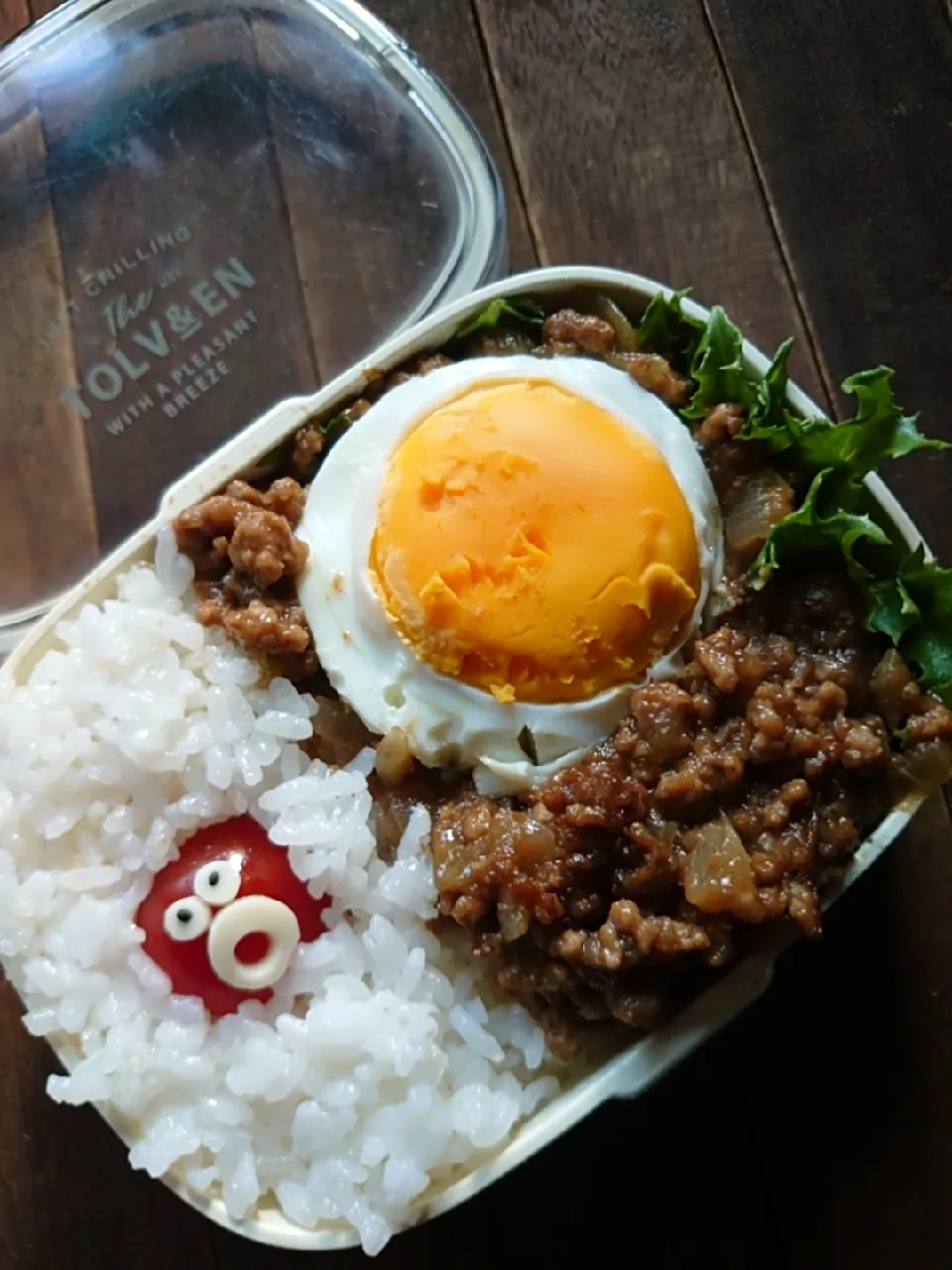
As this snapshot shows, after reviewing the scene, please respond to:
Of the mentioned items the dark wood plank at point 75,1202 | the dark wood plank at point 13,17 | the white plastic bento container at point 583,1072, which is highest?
the dark wood plank at point 13,17

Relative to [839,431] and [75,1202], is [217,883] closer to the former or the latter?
[75,1202]

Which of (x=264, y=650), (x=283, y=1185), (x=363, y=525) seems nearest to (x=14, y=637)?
(x=264, y=650)

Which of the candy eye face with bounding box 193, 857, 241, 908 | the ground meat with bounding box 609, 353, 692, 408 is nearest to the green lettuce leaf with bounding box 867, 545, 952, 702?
the ground meat with bounding box 609, 353, 692, 408

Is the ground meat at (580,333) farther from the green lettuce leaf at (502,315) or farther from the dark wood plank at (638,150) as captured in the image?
the dark wood plank at (638,150)

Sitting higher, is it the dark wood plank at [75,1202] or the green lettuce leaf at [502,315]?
the green lettuce leaf at [502,315]

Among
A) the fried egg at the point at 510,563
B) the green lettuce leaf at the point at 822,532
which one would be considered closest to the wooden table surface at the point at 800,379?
the green lettuce leaf at the point at 822,532

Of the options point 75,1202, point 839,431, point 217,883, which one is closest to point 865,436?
point 839,431

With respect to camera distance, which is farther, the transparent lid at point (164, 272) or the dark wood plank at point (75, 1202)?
the transparent lid at point (164, 272)
